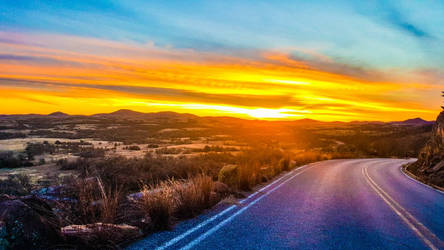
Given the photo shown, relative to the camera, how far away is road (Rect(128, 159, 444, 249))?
5.76 meters

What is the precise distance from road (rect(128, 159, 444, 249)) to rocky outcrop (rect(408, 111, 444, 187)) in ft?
26.5

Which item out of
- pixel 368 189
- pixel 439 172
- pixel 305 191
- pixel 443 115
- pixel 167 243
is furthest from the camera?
pixel 443 115

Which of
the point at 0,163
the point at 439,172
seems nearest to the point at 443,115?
the point at 439,172

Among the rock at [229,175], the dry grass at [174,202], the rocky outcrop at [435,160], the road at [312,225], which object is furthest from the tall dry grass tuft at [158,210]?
the rocky outcrop at [435,160]

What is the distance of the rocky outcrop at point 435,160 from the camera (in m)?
18.2

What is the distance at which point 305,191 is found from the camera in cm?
1202

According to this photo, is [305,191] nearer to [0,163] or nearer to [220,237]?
[220,237]

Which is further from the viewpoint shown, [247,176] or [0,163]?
[0,163]

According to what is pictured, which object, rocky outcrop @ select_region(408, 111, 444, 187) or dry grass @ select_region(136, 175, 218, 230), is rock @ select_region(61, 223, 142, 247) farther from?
rocky outcrop @ select_region(408, 111, 444, 187)

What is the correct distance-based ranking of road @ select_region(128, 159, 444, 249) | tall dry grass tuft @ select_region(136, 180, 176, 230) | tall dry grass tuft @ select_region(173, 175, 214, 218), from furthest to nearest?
1. tall dry grass tuft @ select_region(173, 175, 214, 218)
2. tall dry grass tuft @ select_region(136, 180, 176, 230)
3. road @ select_region(128, 159, 444, 249)

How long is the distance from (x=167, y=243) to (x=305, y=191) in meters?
7.70

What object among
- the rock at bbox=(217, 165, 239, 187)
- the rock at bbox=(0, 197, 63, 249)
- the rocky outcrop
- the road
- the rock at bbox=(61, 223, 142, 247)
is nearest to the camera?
the rock at bbox=(0, 197, 63, 249)

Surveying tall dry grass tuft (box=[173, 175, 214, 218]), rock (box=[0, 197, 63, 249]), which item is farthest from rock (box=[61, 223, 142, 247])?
tall dry grass tuft (box=[173, 175, 214, 218])

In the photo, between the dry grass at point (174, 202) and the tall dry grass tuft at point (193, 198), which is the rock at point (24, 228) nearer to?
the dry grass at point (174, 202)
